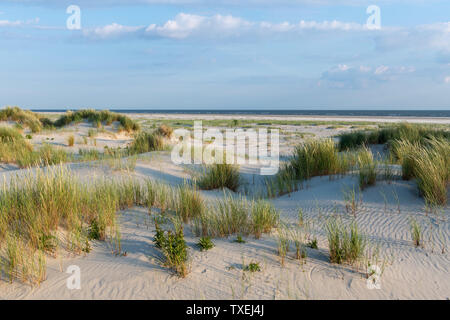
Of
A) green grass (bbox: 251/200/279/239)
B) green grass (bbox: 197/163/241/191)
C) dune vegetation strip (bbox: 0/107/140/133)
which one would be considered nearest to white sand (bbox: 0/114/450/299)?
green grass (bbox: 251/200/279/239)

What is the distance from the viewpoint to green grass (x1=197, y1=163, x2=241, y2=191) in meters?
7.47

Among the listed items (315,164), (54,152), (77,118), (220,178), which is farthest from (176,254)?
(77,118)

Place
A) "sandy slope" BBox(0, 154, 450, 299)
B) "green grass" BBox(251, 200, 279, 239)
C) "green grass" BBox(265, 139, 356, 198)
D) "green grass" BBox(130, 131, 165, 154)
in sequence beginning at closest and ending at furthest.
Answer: "sandy slope" BBox(0, 154, 450, 299), "green grass" BBox(251, 200, 279, 239), "green grass" BBox(265, 139, 356, 198), "green grass" BBox(130, 131, 165, 154)

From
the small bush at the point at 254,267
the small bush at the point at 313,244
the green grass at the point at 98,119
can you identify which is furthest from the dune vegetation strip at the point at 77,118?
the small bush at the point at 254,267

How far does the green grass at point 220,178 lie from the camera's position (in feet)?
24.5

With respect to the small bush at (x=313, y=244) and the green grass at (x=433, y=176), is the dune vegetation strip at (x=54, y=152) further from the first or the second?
the green grass at (x=433, y=176)

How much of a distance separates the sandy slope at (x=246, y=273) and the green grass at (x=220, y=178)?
8.95 ft

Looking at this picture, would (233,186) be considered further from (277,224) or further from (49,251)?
(49,251)

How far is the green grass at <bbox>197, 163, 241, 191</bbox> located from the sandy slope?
8.95ft

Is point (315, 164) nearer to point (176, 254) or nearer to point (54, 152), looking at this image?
point (176, 254)

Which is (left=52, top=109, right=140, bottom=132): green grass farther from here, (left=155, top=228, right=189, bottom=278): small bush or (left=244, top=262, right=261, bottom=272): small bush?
(left=244, top=262, right=261, bottom=272): small bush

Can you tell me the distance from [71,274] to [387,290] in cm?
323

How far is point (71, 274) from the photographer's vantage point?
3449 mm
